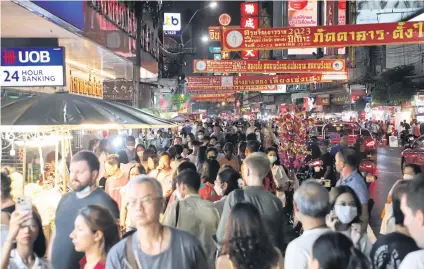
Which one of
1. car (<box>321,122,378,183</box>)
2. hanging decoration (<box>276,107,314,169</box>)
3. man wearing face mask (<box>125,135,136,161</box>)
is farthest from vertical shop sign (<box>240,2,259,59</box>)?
man wearing face mask (<box>125,135,136,161</box>)

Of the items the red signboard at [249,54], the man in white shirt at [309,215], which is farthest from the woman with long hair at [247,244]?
the red signboard at [249,54]

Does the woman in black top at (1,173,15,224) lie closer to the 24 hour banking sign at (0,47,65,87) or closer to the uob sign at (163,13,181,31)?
the 24 hour banking sign at (0,47,65,87)

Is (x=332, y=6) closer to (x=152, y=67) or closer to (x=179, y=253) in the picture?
(x=152, y=67)

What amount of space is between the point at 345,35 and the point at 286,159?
5.94 metres

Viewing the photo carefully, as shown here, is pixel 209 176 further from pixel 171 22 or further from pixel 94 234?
pixel 171 22

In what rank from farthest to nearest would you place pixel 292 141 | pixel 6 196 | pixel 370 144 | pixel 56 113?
pixel 370 144 → pixel 292 141 → pixel 56 113 → pixel 6 196

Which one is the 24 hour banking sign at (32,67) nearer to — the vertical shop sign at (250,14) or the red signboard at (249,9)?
the vertical shop sign at (250,14)

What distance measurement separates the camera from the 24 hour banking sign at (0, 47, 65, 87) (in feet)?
31.6

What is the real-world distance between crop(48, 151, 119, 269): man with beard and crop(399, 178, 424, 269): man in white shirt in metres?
2.73

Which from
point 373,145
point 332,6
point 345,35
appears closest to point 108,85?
point 345,35

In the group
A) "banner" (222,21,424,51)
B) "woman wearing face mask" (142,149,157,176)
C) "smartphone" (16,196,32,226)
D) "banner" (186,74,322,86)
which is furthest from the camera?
"banner" (186,74,322,86)

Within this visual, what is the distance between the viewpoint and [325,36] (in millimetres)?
17344

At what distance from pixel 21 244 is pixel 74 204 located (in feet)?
4.29

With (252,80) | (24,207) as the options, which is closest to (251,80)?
(252,80)
